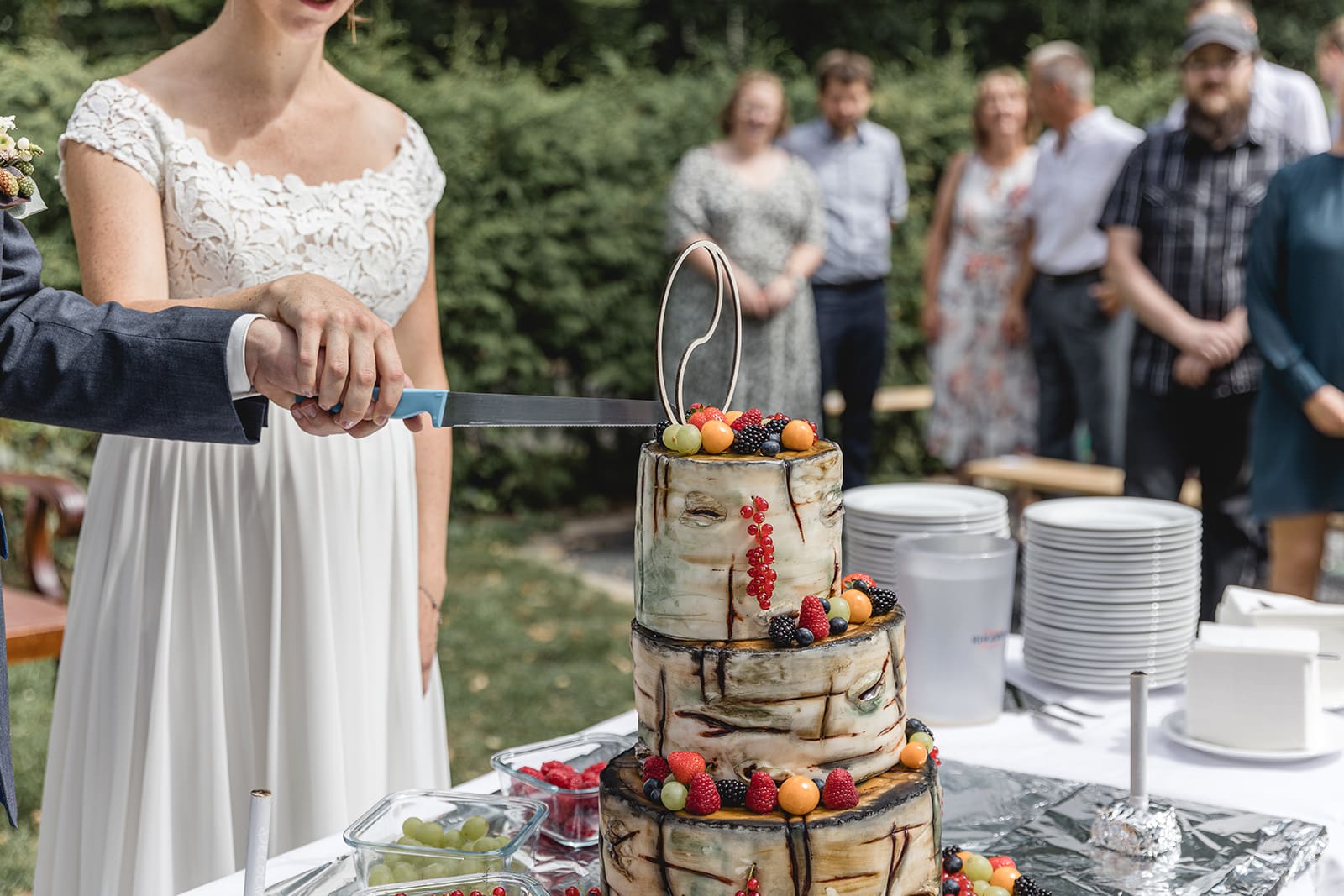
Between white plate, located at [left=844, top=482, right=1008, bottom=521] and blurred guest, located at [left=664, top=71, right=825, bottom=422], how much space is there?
11.6 feet

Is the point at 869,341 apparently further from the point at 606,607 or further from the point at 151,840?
the point at 151,840

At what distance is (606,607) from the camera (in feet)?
20.5

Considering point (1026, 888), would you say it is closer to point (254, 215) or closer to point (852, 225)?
point (254, 215)

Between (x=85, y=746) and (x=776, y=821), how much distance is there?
4.61 feet

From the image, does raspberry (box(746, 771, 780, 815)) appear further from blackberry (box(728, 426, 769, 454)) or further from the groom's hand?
the groom's hand

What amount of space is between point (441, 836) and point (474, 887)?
13cm

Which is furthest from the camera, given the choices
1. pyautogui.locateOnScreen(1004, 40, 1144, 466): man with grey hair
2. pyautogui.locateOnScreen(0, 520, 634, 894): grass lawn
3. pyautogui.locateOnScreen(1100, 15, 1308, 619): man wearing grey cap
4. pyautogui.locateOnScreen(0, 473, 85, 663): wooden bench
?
pyautogui.locateOnScreen(1004, 40, 1144, 466): man with grey hair

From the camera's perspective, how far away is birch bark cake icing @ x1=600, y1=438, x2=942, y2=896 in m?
1.44

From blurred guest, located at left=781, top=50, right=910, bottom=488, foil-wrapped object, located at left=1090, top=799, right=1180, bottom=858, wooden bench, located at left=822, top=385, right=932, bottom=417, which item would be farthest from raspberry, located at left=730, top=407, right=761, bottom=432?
wooden bench, located at left=822, top=385, right=932, bottom=417

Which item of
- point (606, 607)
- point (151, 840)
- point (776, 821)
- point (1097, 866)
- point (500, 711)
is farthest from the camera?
point (606, 607)

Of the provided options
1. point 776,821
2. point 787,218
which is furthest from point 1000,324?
point 776,821

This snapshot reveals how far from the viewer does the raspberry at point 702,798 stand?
1.44 metres

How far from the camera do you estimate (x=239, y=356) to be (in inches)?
65.6

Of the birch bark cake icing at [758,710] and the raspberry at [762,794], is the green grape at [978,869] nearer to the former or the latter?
the birch bark cake icing at [758,710]
